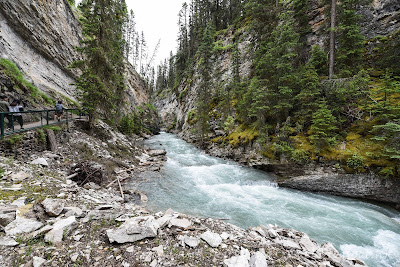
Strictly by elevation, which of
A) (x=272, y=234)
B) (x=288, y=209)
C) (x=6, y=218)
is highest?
(x=6, y=218)

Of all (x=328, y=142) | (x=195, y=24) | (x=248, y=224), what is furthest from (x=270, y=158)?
(x=195, y=24)

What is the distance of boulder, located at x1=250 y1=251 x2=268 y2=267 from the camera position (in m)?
3.02

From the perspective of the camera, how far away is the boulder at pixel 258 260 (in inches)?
119

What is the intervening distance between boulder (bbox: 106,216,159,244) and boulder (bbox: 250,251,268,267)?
208cm

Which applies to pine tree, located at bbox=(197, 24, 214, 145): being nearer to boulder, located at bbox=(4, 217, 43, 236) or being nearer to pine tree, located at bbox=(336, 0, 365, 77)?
pine tree, located at bbox=(336, 0, 365, 77)

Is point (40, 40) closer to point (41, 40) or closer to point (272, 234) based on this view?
point (41, 40)

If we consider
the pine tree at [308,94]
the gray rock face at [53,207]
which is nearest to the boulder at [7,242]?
the gray rock face at [53,207]

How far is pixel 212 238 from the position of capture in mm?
3568

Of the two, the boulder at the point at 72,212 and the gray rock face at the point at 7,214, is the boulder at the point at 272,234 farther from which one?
the gray rock face at the point at 7,214

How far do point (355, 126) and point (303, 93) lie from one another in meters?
3.77

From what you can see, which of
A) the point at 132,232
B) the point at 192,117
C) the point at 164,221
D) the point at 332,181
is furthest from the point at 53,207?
the point at 192,117

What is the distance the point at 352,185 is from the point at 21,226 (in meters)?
13.7

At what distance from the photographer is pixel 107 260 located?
2.77 m

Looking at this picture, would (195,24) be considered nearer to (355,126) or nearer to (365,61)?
(365,61)
